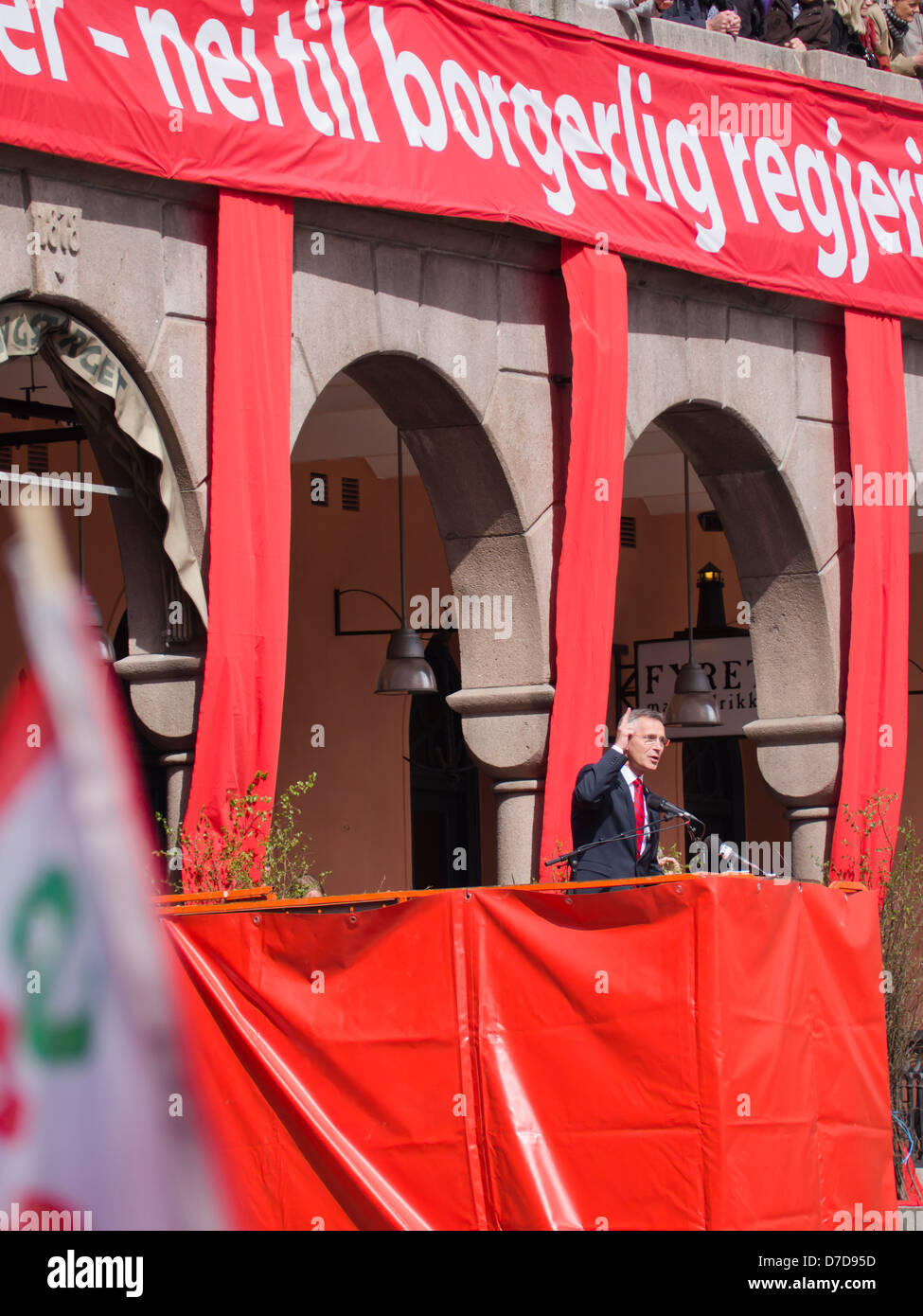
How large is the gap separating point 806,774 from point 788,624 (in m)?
1.07

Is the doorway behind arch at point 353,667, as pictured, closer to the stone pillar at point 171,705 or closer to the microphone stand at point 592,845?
the stone pillar at point 171,705

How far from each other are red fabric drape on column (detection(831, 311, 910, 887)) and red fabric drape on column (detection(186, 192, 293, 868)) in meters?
5.17

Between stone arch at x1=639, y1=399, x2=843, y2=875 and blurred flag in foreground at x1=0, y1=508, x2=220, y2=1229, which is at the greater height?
stone arch at x1=639, y1=399, x2=843, y2=875

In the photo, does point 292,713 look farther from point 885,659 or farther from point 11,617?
point 885,659

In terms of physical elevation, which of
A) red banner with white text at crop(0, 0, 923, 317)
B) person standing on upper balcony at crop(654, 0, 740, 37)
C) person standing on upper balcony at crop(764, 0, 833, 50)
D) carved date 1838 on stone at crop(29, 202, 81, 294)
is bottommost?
carved date 1838 on stone at crop(29, 202, 81, 294)

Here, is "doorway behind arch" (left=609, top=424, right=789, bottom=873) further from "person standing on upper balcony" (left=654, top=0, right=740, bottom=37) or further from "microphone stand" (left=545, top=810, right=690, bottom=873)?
"microphone stand" (left=545, top=810, right=690, bottom=873)

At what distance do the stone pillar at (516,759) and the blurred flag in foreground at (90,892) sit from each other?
30.6ft

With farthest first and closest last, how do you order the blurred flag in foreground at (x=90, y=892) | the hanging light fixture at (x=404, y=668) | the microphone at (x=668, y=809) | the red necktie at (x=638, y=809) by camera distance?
the hanging light fixture at (x=404, y=668) < the red necktie at (x=638, y=809) < the microphone at (x=668, y=809) < the blurred flag in foreground at (x=90, y=892)

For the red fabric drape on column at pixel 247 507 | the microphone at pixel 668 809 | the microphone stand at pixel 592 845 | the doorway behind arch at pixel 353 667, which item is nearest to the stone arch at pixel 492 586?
the red fabric drape on column at pixel 247 507

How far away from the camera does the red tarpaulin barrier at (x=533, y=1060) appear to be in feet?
21.0

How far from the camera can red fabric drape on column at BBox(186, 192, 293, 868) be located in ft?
32.3

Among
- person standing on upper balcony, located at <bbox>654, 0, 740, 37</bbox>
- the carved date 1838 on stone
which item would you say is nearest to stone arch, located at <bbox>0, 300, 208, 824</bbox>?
the carved date 1838 on stone

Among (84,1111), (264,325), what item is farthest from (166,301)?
(84,1111)

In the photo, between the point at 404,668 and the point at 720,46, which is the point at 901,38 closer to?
the point at 720,46
